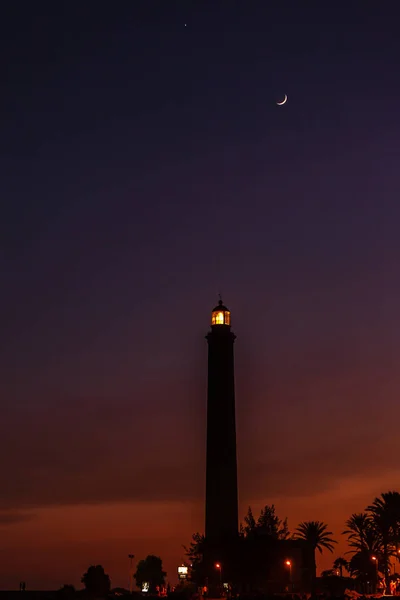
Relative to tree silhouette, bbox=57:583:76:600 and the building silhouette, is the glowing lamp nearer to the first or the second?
the building silhouette

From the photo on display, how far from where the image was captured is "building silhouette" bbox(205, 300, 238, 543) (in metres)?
119

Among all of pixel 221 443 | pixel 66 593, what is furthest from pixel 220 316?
pixel 66 593

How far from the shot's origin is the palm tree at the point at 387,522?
13388 cm

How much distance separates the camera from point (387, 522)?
13425 centimetres

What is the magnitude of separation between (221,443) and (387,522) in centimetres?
3067

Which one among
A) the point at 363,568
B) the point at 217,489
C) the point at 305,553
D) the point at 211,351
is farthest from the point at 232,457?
the point at 363,568

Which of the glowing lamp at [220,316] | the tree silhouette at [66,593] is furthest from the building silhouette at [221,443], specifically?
the tree silhouette at [66,593]

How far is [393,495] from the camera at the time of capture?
5349 inches

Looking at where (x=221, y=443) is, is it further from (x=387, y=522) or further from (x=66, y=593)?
A: (x=66, y=593)

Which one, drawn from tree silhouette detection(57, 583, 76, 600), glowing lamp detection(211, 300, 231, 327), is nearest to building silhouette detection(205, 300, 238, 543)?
glowing lamp detection(211, 300, 231, 327)

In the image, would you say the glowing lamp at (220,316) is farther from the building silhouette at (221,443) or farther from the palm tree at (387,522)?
the palm tree at (387,522)

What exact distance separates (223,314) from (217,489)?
2351cm

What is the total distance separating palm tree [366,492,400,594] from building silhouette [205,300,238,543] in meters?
25.4

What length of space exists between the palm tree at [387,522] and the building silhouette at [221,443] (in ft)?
83.2
